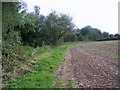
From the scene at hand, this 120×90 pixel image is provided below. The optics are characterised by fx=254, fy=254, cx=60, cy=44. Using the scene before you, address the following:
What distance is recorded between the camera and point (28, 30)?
29344mm

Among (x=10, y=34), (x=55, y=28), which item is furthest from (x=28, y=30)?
(x=10, y=34)

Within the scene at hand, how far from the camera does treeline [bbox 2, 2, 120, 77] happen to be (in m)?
12.7

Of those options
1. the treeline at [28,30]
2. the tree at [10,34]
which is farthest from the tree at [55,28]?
the tree at [10,34]

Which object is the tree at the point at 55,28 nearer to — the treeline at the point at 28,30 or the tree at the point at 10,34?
the treeline at the point at 28,30

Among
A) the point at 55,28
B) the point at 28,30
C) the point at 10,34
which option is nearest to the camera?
the point at 10,34

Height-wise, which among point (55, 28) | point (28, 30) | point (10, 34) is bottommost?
point (10, 34)

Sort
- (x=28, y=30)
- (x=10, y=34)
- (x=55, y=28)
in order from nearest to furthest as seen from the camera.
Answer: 1. (x=10, y=34)
2. (x=28, y=30)
3. (x=55, y=28)

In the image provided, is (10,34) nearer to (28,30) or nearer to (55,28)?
(28,30)

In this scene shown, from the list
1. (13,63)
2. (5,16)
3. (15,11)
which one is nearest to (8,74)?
(13,63)

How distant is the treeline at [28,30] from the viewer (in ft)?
41.8

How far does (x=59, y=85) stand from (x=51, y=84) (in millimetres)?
302

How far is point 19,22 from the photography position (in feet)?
47.0

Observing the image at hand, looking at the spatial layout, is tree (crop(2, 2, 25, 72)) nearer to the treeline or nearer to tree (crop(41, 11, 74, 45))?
the treeline

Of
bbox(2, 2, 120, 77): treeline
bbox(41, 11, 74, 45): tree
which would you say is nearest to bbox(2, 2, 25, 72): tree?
bbox(2, 2, 120, 77): treeline
